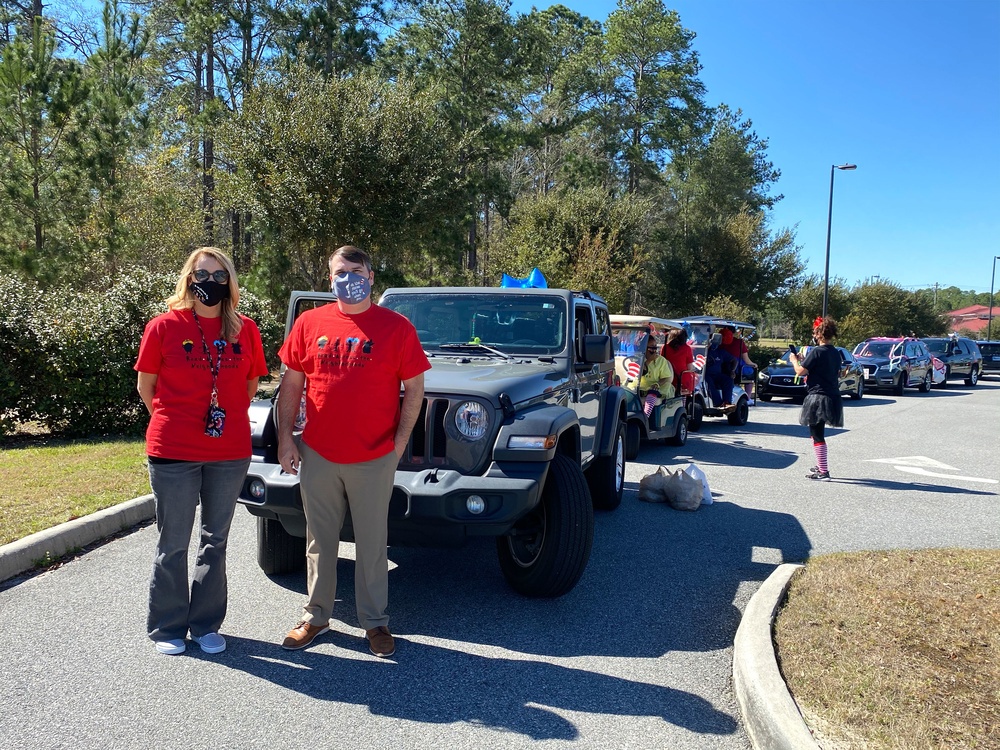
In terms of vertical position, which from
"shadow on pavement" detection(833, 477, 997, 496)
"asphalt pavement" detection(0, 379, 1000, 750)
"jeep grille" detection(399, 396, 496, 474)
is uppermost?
"jeep grille" detection(399, 396, 496, 474)

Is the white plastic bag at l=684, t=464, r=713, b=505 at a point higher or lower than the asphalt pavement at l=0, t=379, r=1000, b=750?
higher

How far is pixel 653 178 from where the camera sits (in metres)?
41.5

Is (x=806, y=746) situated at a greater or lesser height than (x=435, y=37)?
lesser

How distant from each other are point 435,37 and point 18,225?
1871 cm

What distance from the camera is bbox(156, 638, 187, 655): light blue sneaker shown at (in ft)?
13.4

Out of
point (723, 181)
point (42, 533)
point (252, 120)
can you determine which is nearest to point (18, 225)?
point (252, 120)

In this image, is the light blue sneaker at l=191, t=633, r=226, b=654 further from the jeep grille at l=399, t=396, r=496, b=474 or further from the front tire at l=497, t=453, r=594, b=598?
the front tire at l=497, t=453, r=594, b=598

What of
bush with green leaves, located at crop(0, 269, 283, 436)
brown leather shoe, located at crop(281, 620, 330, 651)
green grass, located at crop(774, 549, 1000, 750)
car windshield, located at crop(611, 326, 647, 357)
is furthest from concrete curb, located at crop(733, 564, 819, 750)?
bush with green leaves, located at crop(0, 269, 283, 436)

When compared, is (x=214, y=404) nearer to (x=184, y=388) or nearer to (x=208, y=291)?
(x=184, y=388)

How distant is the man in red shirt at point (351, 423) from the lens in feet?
13.0

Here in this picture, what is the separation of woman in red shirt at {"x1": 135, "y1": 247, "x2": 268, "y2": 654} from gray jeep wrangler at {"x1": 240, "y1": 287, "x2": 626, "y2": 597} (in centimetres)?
42

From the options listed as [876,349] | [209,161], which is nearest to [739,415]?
[876,349]

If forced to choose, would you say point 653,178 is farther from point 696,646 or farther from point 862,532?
point 696,646

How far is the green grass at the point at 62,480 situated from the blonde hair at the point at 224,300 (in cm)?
267
